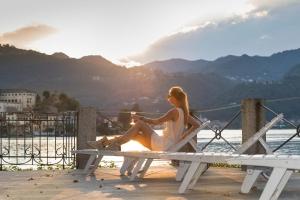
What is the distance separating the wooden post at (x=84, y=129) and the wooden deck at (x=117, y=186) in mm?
833

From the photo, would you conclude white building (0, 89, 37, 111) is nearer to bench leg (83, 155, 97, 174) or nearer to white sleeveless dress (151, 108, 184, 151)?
bench leg (83, 155, 97, 174)

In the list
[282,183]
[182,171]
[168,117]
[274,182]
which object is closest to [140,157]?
[182,171]

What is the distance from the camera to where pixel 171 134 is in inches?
330

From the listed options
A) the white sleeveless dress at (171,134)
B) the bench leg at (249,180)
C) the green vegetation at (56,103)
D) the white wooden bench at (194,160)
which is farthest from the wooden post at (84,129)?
the green vegetation at (56,103)

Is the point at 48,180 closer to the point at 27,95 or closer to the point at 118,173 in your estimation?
the point at 118,173

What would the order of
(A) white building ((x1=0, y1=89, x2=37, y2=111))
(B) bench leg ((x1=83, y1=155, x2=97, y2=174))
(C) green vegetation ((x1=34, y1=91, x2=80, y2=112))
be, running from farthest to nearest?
1. (A) white building ((x1=0, y1=89, x2=37, y2=111))
2. (C) green vegetation ((x1=34, y1=91, x2=80, y2=112))
3. (B) bench leg ((x1=83, y1=155, x2=97, y2=174))

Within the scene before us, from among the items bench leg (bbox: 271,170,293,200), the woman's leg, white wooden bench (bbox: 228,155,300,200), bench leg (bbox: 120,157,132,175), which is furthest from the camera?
bench leg (bbox: 120,157,132,175)

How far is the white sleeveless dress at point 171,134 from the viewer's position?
27.6 feet

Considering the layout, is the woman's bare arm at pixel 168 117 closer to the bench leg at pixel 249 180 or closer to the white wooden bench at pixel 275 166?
the bench leg at pixel 249 180

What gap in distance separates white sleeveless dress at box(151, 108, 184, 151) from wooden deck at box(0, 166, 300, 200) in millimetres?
532

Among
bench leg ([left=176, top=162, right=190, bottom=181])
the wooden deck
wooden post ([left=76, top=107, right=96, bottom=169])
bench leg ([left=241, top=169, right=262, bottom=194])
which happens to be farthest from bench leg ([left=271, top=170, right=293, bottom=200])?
wooden post ([left=76, top=107, right=96, bottom=169])

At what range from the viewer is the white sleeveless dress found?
27.6ft

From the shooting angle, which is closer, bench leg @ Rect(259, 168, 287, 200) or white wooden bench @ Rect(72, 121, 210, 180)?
bench leg @ Rect(259, 168, 287, 200)

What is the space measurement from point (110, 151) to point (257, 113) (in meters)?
3.03
